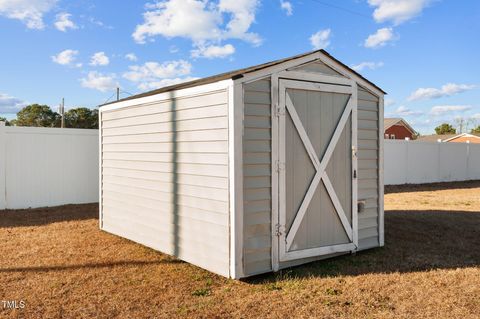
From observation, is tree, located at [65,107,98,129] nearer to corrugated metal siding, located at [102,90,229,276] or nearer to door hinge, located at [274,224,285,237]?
corrugated metal siding, located at [102,90,229,276]

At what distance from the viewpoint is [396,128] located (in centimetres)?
3553

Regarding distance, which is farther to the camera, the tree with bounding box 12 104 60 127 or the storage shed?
the tree with bounding box 12 104 60 127

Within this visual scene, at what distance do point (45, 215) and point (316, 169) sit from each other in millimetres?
6203

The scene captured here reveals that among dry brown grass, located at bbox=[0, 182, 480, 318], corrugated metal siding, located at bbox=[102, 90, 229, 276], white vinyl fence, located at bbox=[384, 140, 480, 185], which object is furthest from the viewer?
white vinyl fence, located at bbox=[384, 140, 480, 185]

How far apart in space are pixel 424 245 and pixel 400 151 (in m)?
10.9

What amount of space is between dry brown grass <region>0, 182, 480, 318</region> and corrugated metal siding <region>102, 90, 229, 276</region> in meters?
0.25

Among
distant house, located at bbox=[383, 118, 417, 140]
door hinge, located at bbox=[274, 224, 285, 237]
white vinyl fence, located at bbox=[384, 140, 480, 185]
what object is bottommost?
door hinge, located at bbox=[274, 224, 285, 237]

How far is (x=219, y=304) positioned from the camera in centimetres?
368

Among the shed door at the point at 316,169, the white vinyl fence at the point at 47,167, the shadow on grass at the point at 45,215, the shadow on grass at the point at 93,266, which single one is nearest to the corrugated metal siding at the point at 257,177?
the shed door at the point at 316,169

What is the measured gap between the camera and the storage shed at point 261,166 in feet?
14.2

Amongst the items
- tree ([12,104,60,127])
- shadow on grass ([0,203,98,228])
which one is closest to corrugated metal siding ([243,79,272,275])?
shadow on grass ([0,203,98,228])

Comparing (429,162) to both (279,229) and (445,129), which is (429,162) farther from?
(445,129)

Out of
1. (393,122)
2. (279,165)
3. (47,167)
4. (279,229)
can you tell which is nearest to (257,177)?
(279,165)

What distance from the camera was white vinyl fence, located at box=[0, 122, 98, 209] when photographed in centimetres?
894
